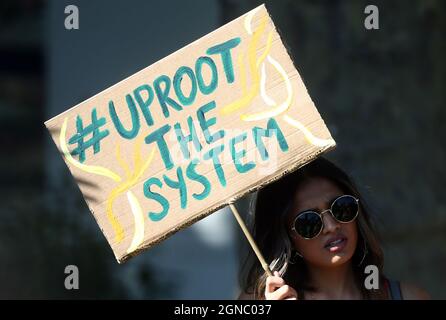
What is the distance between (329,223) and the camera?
146 inches

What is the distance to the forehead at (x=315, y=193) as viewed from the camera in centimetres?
374

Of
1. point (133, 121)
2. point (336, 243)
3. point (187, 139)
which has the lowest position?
point (336, 243)

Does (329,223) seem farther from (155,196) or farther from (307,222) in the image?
(155,196)

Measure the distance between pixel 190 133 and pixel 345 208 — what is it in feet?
1.70

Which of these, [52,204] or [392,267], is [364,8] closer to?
[392,267]

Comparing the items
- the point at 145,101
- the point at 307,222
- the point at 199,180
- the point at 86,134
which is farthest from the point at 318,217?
the point at 86,134

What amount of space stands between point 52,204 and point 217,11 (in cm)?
135

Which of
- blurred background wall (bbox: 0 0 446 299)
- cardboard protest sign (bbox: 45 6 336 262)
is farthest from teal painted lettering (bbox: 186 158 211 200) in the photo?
blurred background wall (bbox: 0 0 446 299)

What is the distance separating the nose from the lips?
0.03 meters

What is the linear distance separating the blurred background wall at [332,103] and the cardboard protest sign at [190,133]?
9.48 ft

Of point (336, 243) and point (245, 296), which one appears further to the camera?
point (245, 296)

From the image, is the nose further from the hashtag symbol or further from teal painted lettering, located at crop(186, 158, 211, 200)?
the hashtag symbol

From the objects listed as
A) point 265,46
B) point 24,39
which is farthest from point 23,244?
point 265,46

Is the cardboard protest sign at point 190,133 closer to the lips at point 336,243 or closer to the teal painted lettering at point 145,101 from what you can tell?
the teal painted lettering at point 145,101
